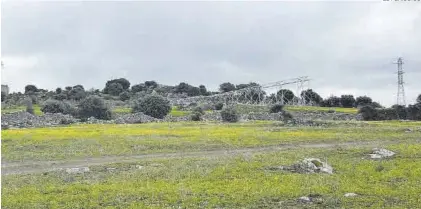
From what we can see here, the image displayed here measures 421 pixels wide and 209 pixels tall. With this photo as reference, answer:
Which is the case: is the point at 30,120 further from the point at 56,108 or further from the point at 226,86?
the point at 226,86

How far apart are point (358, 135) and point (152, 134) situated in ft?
65.0

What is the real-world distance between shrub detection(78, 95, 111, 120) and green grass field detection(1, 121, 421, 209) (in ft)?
157

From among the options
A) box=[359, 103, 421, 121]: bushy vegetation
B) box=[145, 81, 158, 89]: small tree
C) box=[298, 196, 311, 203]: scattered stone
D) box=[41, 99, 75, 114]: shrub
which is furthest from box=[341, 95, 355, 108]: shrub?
box=[298, 196, 311, 203]: scattered stone

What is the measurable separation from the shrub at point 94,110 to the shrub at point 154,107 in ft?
22.6

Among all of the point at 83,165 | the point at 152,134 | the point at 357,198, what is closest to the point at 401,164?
the point at 357,198

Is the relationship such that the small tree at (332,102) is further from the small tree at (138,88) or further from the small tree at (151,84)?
the small tree at (151,84)

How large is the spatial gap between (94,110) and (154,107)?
34.7 ft

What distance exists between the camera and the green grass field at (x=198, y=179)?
19953 millimetres

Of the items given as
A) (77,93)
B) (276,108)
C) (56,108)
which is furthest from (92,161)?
(77,93)

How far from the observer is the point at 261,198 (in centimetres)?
2042

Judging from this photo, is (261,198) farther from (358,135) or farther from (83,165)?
(358,135)

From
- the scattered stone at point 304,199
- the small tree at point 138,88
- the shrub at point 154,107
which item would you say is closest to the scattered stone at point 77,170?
the scattered stone at point 304,199

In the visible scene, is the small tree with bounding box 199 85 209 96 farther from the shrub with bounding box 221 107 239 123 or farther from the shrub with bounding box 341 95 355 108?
the shrub with bounding box 221 107 239 123

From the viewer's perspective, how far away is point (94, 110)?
90062mm
